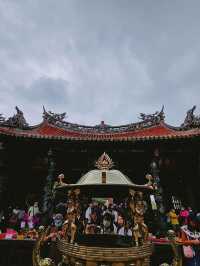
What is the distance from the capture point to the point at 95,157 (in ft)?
29.6

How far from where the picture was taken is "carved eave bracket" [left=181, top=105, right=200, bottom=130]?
9622 millimetres

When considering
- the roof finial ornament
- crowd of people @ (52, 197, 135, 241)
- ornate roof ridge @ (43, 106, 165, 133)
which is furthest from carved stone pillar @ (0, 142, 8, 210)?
the roof finial ornament

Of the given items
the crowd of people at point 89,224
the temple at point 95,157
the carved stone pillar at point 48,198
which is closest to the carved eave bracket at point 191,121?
the temple at point 95,157

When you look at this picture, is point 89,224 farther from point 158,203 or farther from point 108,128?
point 108,128

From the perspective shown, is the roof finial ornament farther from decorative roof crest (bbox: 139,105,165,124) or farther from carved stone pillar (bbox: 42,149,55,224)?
decorative roof crest (bbox: 139,105,165,124)

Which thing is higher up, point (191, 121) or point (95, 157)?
point (191, 121)

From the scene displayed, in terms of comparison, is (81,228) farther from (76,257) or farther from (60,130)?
(60,130)

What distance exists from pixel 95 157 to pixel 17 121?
154 inches

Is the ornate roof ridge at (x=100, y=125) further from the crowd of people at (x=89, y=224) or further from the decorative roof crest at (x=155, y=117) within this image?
the crowd of people at (x=89, y=224)

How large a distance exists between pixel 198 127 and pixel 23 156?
Result: 757cm

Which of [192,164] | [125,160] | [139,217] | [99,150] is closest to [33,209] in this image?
[99,150]

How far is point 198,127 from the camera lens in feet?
30.9

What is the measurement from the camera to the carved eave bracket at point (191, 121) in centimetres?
962

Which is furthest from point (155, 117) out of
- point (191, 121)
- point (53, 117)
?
point (53, 117)
